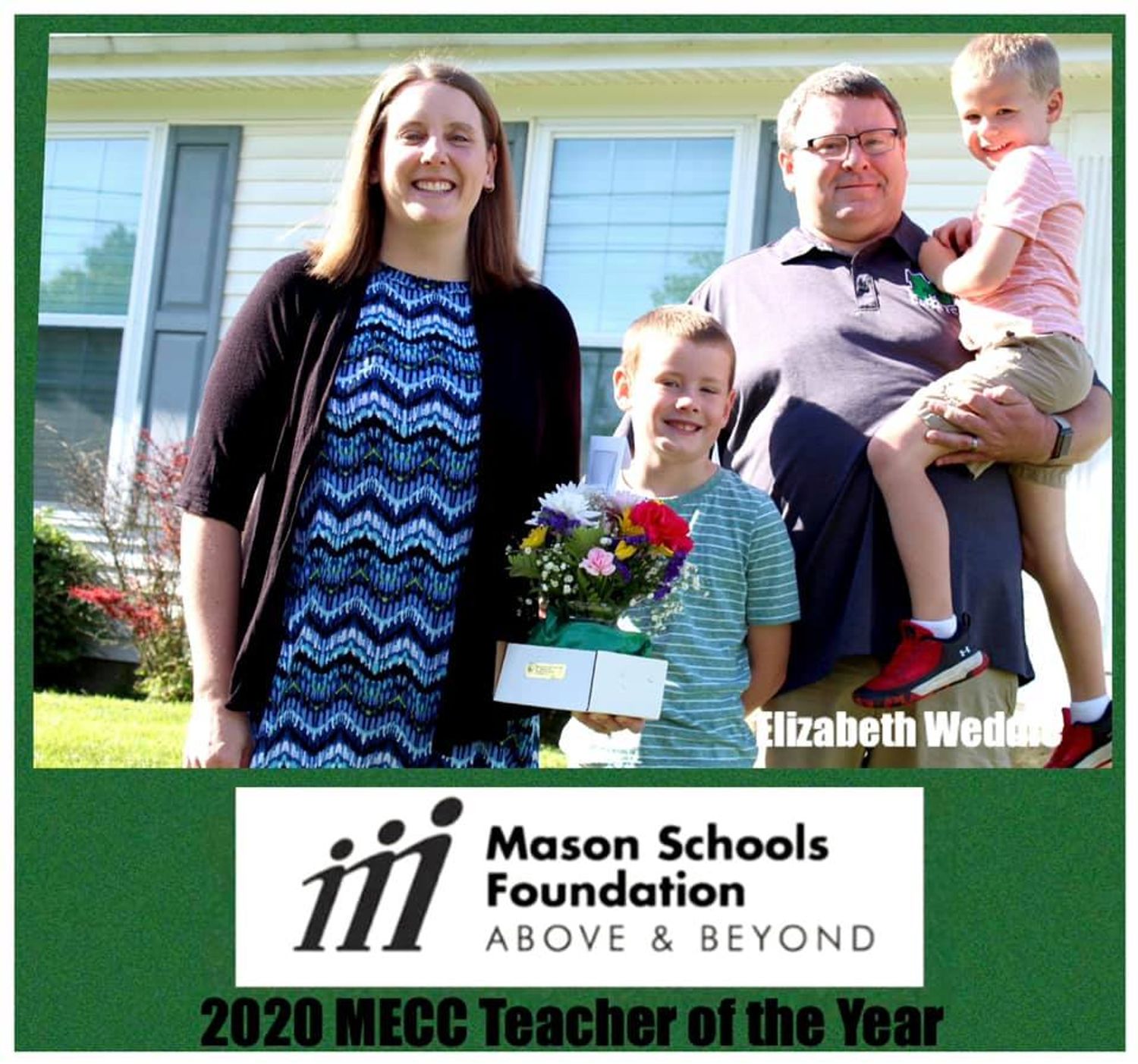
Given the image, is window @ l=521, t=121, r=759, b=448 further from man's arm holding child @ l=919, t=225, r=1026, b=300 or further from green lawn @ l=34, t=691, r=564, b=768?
man's arm holding child @ l=919, t=225, r=1026, b=300

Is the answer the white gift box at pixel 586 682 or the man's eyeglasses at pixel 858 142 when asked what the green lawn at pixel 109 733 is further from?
the man's eyeglasses at pixel 858 142

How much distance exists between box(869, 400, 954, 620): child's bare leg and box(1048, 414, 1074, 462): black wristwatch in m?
0.24

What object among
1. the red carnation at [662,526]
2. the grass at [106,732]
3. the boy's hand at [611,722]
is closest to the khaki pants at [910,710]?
the boy's hand at [611,722]

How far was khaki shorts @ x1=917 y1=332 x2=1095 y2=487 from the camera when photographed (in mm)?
3154

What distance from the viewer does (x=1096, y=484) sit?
5562 mm

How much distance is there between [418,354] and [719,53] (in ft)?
13.2

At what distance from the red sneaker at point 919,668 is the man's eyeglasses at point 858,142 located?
0.96 metres

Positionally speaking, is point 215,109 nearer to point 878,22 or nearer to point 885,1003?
point 878,22

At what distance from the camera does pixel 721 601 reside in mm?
3084

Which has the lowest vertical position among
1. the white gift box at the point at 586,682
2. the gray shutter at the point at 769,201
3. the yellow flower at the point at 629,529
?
the white gift box at the point at 586,682

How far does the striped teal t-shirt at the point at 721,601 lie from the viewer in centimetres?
307

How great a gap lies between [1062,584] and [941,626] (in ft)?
1.38

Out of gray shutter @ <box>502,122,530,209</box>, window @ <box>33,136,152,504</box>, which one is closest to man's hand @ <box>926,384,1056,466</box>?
gray shutter @ <box>502,122,530,209</box>

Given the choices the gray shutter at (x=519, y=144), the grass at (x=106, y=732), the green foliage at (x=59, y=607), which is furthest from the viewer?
the green foliage at (x=59, y=607)
